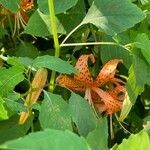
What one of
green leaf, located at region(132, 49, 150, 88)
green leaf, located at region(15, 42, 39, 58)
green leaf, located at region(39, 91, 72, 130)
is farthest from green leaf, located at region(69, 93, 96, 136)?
green leaf, located at region(15, 42, 39, 58)

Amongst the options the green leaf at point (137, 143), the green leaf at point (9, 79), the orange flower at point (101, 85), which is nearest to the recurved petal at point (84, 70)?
the orange flower at point (101, 85)

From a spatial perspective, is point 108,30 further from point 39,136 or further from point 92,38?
point 39,136

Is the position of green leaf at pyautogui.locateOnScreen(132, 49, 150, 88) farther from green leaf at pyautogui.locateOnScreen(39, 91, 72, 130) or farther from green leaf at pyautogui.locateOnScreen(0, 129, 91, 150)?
green leaf at pyautogui.locateOnScreen(0, 129, 91, 150)

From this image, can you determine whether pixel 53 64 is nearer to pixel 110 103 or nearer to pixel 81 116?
A: pixel 81 116

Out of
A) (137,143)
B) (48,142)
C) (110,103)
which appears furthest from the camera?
(110,103)

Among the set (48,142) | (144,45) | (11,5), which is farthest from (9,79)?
(48,142)

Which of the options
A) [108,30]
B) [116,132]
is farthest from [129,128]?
[108,30]
